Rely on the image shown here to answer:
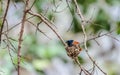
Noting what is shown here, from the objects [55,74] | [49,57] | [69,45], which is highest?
[55,74]

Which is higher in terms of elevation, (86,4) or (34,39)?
(86,4)

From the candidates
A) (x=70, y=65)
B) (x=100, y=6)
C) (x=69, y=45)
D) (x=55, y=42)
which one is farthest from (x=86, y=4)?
(x=69, y=45)

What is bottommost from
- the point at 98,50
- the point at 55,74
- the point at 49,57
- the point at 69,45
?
the point at 69,45

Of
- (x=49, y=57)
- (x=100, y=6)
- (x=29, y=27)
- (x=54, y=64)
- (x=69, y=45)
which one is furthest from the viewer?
(x=54, y=64)

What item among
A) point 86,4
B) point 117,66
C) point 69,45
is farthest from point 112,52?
point 69,45

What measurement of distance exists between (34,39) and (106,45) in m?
0.64

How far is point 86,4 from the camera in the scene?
2.11 m

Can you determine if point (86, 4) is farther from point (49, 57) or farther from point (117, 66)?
point (117, 66)

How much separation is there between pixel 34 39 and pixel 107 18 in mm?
366

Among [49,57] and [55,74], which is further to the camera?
[55,74]

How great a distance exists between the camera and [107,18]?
83.3 inches

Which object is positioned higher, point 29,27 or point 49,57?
point 29,27

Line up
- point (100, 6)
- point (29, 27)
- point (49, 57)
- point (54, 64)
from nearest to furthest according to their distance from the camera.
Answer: point (49, 57) < point (100, 6) < point (29, 27) < point (54, 64)

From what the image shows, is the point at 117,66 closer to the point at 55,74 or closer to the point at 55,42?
the point at 55,74
